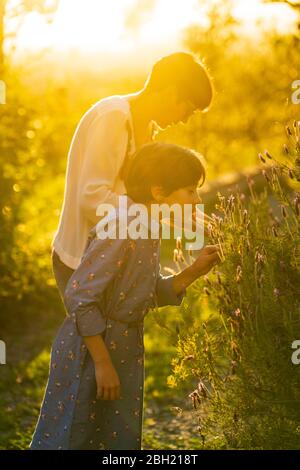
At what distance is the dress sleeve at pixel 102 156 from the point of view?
376cm

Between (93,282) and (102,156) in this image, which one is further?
(102,156)

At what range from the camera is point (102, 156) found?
12.5ft

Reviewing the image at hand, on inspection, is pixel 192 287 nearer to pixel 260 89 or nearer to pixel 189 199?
pixel 189 199

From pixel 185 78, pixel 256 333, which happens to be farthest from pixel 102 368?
pixel 185 78

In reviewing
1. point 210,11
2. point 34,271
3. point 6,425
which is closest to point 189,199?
point 6,425

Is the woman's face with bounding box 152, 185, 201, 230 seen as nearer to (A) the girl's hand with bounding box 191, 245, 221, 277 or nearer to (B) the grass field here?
(A) the girl's hand with bounding box 191, 245, 221, 277

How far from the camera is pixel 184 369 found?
351 cm

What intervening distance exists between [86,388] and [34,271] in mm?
5434

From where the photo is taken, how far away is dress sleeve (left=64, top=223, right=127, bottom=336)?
2.99 metres

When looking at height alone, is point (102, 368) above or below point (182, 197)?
below

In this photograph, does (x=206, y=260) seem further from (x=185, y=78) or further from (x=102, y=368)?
(x=185, y=78)

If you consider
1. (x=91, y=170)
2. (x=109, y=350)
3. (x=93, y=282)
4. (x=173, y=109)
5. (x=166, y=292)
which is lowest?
(x=109, y=350)

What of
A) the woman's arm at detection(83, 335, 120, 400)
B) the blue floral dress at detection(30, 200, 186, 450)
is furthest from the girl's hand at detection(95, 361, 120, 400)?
the blue floral dress at detection(30, 200, 186, 450)

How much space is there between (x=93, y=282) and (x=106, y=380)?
35 centimetres
